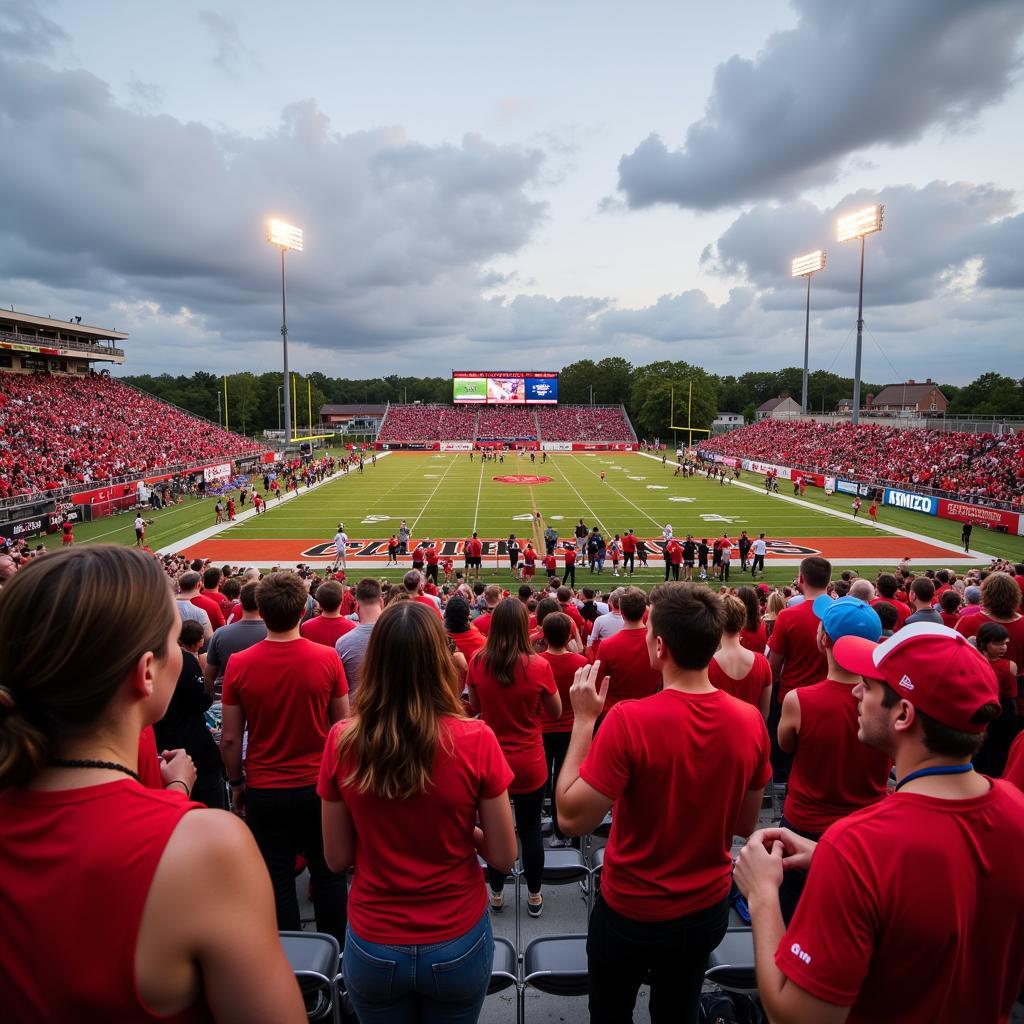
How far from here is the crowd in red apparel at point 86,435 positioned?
32.3 m

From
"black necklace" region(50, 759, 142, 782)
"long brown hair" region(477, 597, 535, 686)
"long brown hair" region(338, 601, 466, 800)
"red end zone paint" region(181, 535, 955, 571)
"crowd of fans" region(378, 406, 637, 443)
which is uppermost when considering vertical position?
"crowd of fans" region(378, 406, 637, 443)

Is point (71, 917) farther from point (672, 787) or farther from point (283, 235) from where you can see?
point (283, 235)

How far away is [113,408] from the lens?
47250 millimetres

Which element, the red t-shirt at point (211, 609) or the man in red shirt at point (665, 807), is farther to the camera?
the red t-shirt at point (211, 609)

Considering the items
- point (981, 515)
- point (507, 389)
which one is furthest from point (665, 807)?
point (507, 389)

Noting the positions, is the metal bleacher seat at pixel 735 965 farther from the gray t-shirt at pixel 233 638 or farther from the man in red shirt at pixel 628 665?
the gray t-shirt at pixel 233 638

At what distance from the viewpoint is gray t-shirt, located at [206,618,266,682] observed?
16.6ft

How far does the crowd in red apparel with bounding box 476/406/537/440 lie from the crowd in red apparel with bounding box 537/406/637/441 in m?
1.64

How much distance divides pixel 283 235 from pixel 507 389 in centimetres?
4166

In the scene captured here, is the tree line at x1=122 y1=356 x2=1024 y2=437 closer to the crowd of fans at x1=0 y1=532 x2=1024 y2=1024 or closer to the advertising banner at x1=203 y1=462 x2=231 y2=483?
the advertising banner at x1=203 y1=462 x2=231 y2=483

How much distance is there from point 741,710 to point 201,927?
7.05 ft

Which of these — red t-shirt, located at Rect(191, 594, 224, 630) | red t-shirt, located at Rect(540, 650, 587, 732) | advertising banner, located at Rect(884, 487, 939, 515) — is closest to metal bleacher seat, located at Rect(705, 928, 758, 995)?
red t-shirt, located at Rect(540, 650, 587, 732)

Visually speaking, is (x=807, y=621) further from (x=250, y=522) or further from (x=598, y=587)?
(x=250, y=522)

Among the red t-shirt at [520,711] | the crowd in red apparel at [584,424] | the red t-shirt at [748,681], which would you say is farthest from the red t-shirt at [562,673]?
the crowd in red apparel at [584,424]
